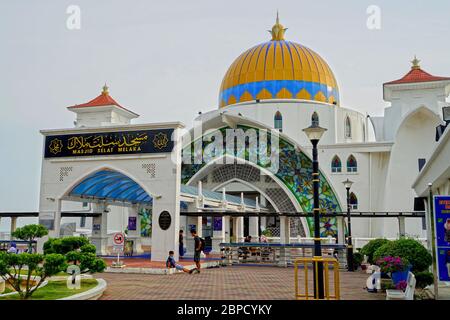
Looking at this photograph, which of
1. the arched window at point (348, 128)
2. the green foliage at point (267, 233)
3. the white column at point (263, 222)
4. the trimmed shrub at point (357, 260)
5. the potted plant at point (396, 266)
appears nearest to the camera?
the potted plant at point (396, 266)

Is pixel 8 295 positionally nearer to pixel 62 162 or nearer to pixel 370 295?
pixel 370 295

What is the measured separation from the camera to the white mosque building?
28.0 metres

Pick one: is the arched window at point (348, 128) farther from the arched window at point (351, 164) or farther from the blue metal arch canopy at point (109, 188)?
the blue metal arch canopy at point (109, 188)

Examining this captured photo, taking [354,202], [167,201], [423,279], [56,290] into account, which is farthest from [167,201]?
[354,202]

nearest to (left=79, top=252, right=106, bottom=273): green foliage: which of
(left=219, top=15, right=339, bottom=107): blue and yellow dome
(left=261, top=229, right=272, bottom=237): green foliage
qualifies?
(left=261, top=229, right=272, bottom=237): green foliage

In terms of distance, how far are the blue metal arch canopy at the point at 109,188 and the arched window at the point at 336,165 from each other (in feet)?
37.8

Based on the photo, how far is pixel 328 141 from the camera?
1265 inches

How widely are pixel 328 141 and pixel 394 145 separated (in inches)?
196

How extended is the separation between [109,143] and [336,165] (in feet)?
50.4

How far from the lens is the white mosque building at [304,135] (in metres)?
28.0

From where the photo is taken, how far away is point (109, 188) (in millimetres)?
22688

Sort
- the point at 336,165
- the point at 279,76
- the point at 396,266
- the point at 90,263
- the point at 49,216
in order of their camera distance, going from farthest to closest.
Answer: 1. the point at 279,76
2. the point at 336,165
3. the point at 49,216
4. the point at 90,263
5. the point at 396,266

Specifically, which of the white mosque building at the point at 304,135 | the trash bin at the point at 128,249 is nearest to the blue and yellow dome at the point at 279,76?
the white mosque building at the point at 304,135

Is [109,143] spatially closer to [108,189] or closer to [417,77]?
[108,189]
